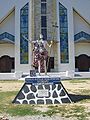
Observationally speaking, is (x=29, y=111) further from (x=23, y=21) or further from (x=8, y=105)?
(x=23, y=21)

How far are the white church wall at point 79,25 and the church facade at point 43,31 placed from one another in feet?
0.62

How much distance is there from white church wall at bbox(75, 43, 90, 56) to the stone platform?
23500 millimetres

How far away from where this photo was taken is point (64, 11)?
111ft

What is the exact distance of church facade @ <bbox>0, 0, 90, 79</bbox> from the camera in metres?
32.9

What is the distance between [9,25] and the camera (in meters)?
34.1

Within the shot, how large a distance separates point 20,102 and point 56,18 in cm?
2340

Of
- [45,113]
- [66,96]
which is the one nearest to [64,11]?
[66,96]

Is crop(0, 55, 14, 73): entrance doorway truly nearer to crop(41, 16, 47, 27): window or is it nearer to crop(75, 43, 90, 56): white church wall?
crop(41, 16, 47, 27): window

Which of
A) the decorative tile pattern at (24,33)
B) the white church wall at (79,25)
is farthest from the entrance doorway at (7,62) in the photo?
the white church wall at (79,25)

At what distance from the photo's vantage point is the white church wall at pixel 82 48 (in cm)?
3450

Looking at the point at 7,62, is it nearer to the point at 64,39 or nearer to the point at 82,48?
the point at 64,39

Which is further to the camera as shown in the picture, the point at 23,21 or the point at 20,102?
the point at 23,21

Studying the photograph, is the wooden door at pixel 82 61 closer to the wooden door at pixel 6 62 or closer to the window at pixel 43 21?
the window at pixel 43 21

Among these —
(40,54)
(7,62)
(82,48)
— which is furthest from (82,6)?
(40,54)
